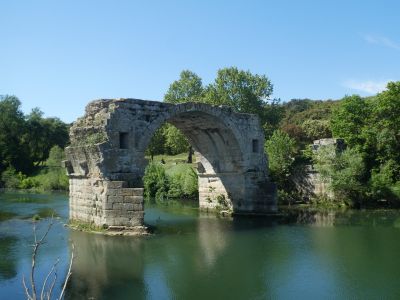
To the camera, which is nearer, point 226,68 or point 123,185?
point 123,185

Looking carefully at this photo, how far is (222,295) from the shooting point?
10.2m

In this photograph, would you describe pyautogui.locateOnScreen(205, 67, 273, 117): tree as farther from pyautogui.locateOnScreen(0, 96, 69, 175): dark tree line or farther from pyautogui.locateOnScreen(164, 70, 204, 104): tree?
pyautogui.locateOnScreen(0, 96, 69, 175): dark tree line

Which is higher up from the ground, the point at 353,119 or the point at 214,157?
the point at 353,119

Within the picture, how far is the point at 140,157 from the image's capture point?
63.0 ft

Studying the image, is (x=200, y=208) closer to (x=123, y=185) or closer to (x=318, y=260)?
Answer: (x=123, y=185)

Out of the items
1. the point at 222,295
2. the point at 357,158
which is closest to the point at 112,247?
the point at 222,295

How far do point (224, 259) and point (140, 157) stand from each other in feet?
22.7

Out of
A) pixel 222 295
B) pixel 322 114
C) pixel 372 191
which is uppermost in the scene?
pixel 322 114

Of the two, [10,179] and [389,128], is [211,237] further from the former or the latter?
[10,179]

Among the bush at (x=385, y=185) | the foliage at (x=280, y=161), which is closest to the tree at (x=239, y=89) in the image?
the foliage at (x=280, y=161)

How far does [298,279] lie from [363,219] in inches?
446

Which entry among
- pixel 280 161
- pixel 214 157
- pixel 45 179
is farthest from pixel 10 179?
pixel 280 161

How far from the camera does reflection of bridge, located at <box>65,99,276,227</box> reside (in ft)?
58.5

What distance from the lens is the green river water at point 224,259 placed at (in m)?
10.6
